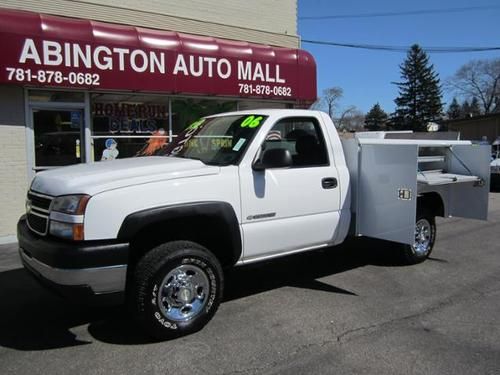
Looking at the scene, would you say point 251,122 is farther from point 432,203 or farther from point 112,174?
point 432,203

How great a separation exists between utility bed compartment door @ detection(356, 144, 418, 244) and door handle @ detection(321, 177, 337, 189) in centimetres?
41

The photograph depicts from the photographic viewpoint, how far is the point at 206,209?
174 inches

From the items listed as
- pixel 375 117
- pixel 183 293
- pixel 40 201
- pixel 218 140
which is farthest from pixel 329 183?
pixel 375 117

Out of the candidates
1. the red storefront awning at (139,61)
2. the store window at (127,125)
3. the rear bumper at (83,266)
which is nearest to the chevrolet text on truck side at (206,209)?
the rear bumper at (83,266)

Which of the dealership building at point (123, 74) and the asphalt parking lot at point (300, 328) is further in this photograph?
the dealership building at point (123, 74)

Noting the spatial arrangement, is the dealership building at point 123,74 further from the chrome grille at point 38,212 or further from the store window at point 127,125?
the chrome grille at point 38,212

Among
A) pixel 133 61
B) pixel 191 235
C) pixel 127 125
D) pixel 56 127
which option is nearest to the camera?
pixel 191 235

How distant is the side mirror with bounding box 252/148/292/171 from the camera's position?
15.6 ft

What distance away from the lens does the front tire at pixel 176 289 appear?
4133mm

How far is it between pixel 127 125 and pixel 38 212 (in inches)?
257

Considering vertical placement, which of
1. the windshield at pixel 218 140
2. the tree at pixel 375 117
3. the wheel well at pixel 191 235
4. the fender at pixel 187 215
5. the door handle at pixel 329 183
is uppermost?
the tree at pixel 375 117

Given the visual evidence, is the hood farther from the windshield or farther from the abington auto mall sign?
the abington auto mall sign

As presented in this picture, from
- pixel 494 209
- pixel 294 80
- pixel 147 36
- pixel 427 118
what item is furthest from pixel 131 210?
pixel 427 118

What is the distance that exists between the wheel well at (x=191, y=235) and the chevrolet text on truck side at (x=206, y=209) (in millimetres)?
11
